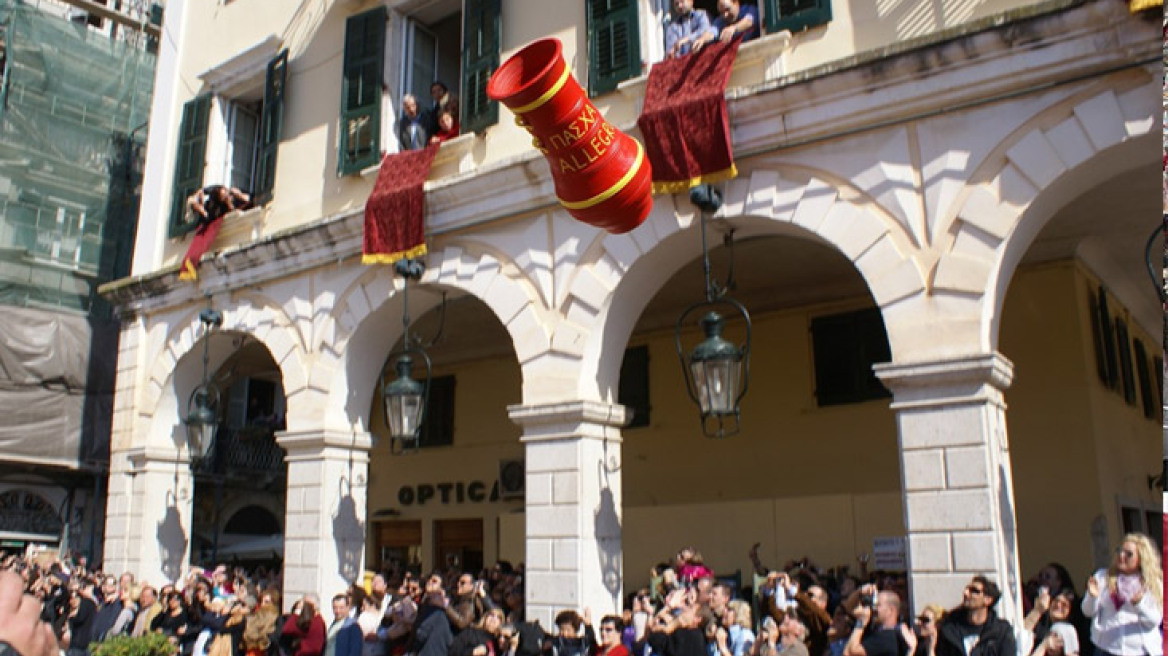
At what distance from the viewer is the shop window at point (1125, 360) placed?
12.4 metres

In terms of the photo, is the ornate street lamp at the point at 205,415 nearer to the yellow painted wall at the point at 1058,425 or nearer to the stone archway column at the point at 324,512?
the stone archway column at the point at 324,512

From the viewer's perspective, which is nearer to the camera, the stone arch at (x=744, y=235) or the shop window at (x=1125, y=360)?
the stone arch at (x=744, y=235)

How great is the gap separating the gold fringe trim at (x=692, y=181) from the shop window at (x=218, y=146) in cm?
676

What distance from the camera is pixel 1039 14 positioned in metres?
7.87

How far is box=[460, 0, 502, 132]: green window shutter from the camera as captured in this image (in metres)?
11.4

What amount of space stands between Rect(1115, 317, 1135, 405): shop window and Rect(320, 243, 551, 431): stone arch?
7.18 meters

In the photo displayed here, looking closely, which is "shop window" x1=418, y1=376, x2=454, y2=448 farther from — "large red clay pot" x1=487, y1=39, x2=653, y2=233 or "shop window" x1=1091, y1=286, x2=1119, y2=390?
"shop window" x1=1091, y1=286, x2=1119, y2=390

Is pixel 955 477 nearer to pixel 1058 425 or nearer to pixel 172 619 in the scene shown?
pixel 1058 425

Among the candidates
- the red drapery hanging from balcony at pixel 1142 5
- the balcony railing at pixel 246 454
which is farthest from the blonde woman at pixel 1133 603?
the balcony railing at pixel 246 454

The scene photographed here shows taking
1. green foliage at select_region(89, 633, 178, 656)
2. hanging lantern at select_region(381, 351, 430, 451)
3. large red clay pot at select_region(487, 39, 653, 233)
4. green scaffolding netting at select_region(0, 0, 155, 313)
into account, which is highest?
green scaffolding netting at select_region(0, 0, 155, 313)

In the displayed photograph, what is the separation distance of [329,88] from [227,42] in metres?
2.69

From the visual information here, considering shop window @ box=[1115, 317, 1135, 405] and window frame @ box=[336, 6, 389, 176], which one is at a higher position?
window frame @ box=[336, 6, 389, 176]

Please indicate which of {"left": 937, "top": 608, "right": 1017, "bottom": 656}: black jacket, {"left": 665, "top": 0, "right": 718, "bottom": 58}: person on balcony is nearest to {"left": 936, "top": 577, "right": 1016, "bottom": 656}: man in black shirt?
{"left": 937, "top": 608, "right": 1017, "bottom": 656}: black jacket

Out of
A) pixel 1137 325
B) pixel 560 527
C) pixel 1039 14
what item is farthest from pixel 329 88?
pixel 1137 325
